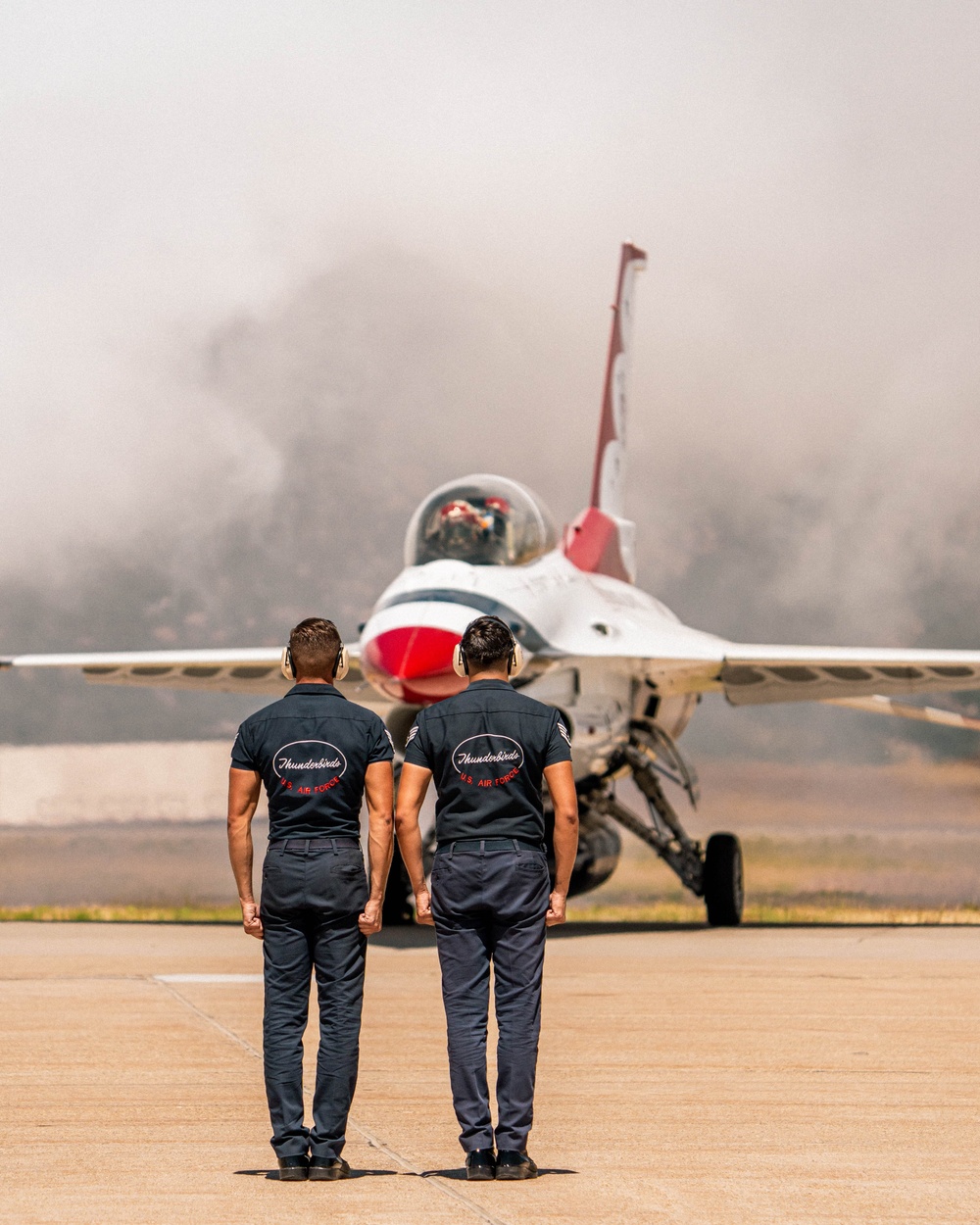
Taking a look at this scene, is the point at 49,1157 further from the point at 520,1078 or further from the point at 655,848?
the point at 655,848

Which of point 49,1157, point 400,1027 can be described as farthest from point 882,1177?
point 400,1027

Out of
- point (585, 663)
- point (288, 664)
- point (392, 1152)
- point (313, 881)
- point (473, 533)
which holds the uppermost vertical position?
point (288, 664)

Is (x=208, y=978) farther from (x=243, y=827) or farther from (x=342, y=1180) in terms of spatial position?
(x=342, y=1180)

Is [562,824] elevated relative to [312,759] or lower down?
lower down

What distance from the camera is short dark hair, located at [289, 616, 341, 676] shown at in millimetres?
6176

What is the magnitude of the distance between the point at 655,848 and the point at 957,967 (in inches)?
298

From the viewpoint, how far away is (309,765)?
6004 millimetres

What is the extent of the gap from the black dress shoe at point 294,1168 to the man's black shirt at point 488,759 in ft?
3.79

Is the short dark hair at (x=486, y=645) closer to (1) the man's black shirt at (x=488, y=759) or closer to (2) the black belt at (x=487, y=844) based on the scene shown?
(1) the man's black shirt at (x=488, y=759)

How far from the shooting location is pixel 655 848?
840 inches

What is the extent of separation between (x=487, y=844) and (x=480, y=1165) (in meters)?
1.05

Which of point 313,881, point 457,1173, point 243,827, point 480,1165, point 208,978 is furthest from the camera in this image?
point 208,978

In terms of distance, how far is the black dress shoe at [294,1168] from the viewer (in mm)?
5676

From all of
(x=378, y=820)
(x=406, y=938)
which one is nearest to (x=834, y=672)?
(x=406, y=938)
